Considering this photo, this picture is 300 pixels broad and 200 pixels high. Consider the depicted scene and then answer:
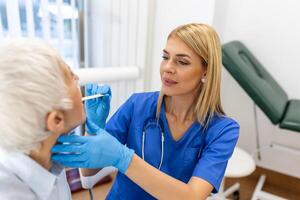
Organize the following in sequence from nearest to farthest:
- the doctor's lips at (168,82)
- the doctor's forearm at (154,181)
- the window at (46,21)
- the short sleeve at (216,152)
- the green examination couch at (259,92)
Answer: the doctor's forearm at (154,181)
the short sleeve at (216,152)
the doctor's lips at (168,82)
the window at (46,21)
the green examination couch at (259,92)

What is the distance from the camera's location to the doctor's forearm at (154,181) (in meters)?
0.87

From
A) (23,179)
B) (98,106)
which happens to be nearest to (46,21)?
(98,106)

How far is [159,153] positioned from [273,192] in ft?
5.16

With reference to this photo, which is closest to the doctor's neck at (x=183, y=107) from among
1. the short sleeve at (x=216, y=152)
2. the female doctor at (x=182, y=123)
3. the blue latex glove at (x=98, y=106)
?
the female doctor at (x=182, y=123)

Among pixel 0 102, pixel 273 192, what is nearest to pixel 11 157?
pixel 0 102

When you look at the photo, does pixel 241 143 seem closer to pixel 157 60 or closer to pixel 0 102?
pixel 157 60

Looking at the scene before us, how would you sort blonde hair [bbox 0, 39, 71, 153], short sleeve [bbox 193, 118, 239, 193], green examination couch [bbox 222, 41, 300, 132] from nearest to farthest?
blonde hair [bbox 0, 39, 71, 153], short sleeve [bbox 193, 118, 239, 193], green examination couch [bbox 222, 41, 300, 132]

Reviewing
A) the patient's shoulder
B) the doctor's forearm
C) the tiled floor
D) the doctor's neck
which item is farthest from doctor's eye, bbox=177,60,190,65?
the tiled floor

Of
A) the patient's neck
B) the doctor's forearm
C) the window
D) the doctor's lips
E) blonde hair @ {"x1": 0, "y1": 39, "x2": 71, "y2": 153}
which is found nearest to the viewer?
blonde hair @ {"x1": 0, "y1": 39, "x2": 71, "y2": 153}

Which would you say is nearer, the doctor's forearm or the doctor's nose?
the doctor's forearm

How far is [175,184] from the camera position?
0.90 m

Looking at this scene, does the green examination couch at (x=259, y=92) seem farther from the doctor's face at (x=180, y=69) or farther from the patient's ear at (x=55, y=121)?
the patient's ear at (x=55, y=121)

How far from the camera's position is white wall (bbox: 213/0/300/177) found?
2152mm

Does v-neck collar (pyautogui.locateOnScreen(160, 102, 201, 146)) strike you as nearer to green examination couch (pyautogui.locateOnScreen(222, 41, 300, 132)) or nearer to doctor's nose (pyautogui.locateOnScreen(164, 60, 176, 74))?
doctor's nose (pyautogui.locateOnScreen(164, 60, 176, 74))
